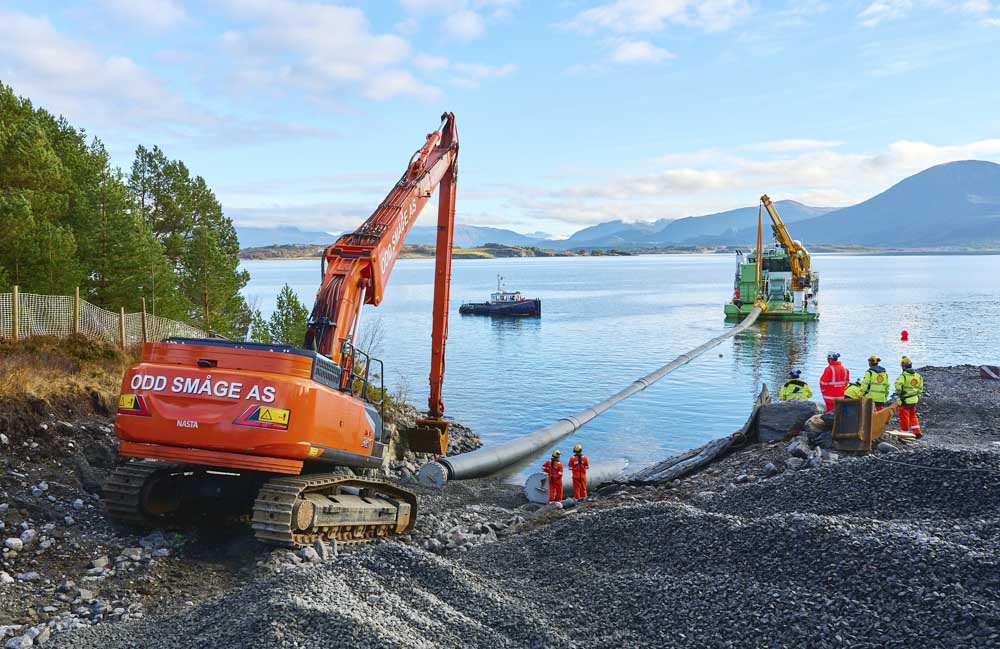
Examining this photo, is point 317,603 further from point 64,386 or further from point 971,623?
point 64,386

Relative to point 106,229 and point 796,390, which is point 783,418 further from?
point 106,229

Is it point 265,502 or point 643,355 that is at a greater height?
point 265,502

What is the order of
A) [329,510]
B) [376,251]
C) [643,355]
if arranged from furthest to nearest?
[643,355], [376,251], [329,510]

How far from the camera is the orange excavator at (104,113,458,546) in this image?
381 inches

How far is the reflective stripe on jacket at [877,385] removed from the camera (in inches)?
661

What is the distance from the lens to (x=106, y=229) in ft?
83.4

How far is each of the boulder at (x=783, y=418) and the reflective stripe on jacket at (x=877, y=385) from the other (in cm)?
121

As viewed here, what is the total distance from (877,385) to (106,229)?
23591 millimetres

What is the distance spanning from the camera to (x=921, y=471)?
454 inches

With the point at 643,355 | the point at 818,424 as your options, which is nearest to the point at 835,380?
the point at 818,424

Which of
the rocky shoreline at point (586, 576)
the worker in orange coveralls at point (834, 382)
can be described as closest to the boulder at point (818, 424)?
the worker in orange coveralls at point (834, 382)

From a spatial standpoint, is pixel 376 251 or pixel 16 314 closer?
pixel 376 251

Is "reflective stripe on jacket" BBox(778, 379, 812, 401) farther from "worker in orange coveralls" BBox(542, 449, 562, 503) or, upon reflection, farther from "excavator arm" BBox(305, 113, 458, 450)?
"excavator arm" BBox(305, 113, 458, 450)

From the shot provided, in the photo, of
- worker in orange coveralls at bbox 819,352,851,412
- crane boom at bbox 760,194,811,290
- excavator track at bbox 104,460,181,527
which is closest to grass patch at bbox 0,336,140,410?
excavator track at bbox 104,460,181,527
